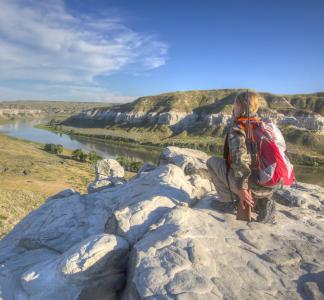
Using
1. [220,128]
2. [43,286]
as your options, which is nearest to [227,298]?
[43,286]

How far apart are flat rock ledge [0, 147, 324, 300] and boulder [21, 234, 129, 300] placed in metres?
0.01

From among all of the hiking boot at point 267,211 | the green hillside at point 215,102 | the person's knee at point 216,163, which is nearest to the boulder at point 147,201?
the person's knee at point 216,163

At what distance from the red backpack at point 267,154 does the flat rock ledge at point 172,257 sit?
34.6 inches

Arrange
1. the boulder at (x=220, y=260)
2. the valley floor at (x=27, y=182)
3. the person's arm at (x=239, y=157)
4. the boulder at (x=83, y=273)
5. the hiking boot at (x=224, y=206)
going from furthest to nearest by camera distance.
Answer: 1. the valley floor at (x=27, y=182)
2. the hiking boot at (x=224, y=206)
3. the person's arm at (x=239, y=157)
4. the boulder at (x=83, y=273)
5. the boulder at (x=220, y=260)

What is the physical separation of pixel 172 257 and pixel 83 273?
135cm

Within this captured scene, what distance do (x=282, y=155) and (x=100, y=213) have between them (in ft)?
14.5

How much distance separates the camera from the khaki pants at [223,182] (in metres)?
6.43

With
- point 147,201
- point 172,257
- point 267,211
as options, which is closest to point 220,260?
point 172,257

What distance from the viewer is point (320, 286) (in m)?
4.51

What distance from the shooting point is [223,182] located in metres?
6.77

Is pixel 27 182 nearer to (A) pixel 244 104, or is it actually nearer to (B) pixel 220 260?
(A) pixel 244 104

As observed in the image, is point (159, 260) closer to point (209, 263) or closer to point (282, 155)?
point (209, 263)

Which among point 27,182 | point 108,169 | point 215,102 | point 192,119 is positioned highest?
point 108,169

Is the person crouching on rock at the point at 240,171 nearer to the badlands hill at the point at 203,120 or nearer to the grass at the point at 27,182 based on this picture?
the grass at the point at 27,182
